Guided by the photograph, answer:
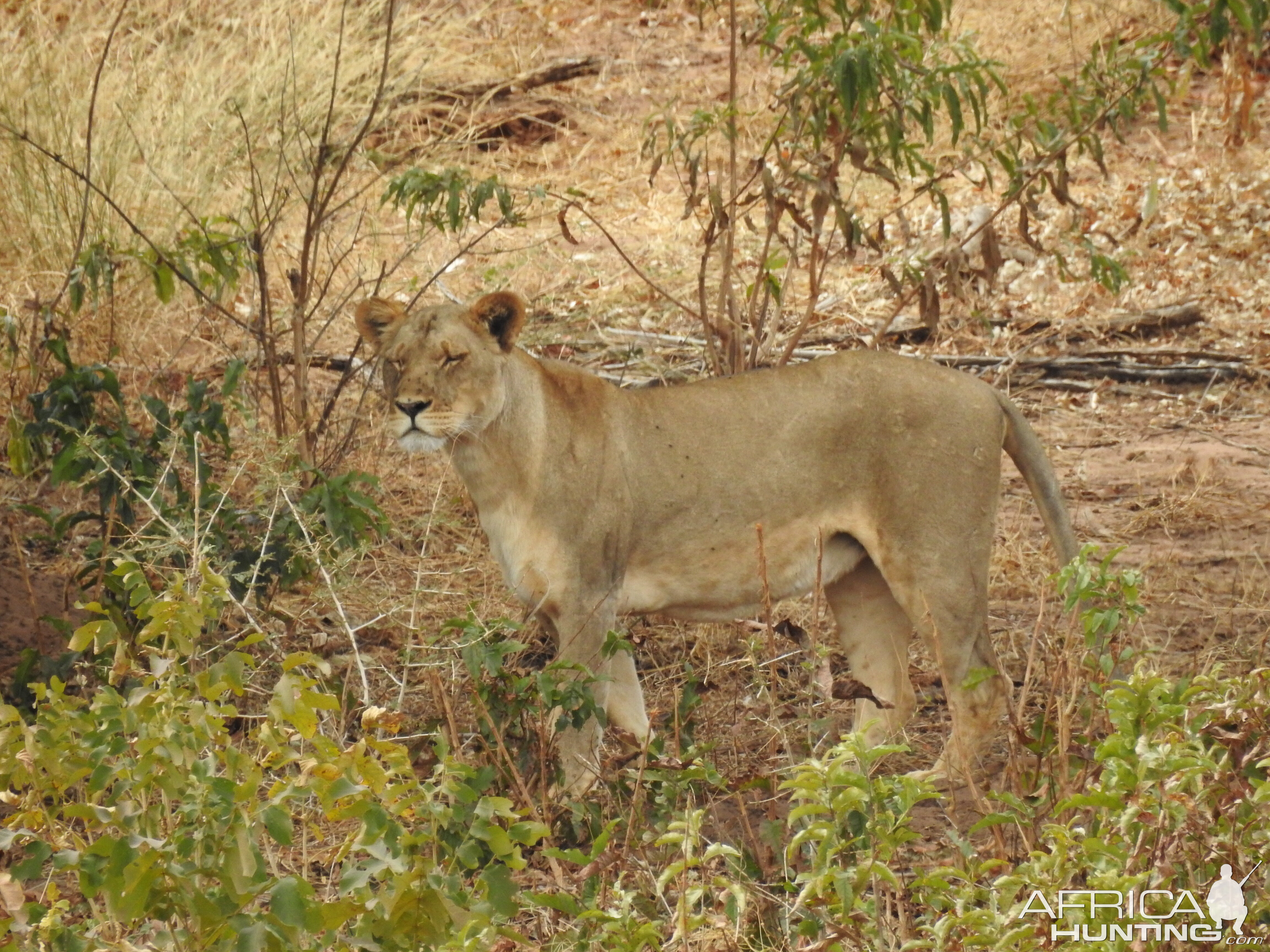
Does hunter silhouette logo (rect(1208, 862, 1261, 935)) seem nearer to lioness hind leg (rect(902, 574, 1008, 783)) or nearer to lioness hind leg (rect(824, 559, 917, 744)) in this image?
lioness hind leg (rect(902, 574, 1008, 783))

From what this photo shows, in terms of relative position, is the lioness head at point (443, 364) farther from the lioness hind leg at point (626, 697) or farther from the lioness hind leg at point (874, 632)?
the lioness hind leg at point (874, 632)

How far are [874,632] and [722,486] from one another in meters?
0.81

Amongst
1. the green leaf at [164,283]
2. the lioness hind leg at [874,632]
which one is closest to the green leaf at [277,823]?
the lioness hind leg at [874,632]

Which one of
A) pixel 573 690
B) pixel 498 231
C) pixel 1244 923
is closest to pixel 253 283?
pixel 498 231

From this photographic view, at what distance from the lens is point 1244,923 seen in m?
3.09

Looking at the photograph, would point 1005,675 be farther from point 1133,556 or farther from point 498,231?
point 498,231

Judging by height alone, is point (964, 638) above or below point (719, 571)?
below

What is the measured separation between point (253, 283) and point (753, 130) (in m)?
3.87

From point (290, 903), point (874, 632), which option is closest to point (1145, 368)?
point (874, 632)

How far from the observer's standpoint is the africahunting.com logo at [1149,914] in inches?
110

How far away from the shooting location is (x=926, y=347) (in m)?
8.81

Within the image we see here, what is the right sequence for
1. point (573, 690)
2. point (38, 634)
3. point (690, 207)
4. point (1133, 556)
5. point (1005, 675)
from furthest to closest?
point (1133, 556) → point (690, 207) → point (38, 634) → point (573, 690) → point (1005, 675)

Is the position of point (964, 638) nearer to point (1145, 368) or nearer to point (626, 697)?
point (626, 697)

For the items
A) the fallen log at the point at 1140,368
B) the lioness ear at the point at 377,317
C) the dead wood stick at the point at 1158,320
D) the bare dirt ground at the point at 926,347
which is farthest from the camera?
the dead wood stick at the point at 1158,320
